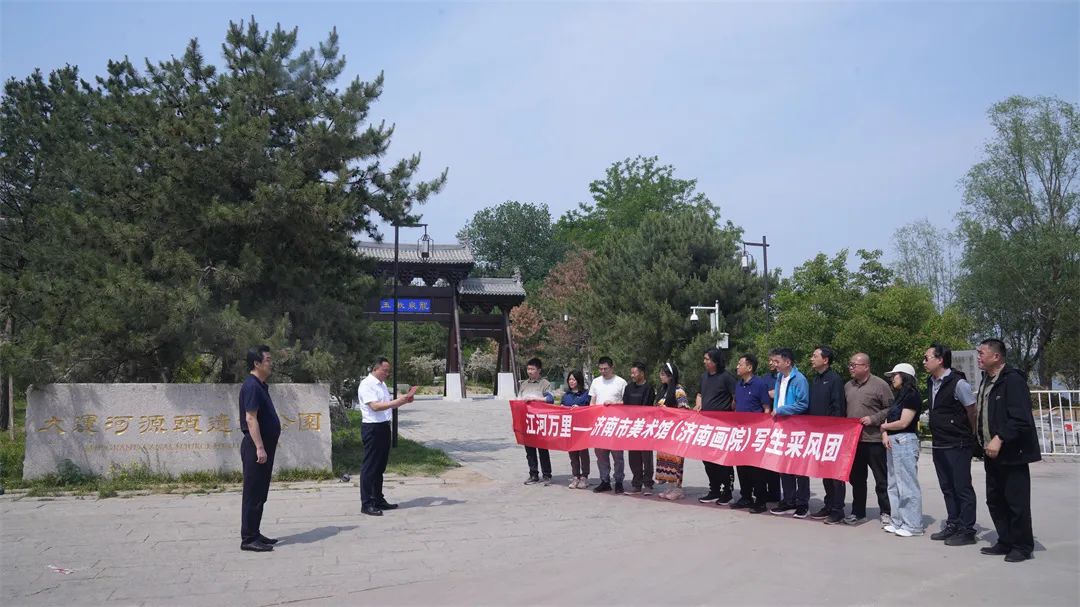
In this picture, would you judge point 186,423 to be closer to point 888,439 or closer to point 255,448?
point 255,448

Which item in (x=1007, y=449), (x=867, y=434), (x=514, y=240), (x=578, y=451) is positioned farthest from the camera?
(x=514, y=240)

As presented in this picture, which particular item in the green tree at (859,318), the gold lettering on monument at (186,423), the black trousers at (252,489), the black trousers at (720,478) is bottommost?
the black trousers at (720,478)

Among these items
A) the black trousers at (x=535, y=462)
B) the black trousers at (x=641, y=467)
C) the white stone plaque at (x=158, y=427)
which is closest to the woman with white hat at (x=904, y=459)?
the black trousers at (x=641, y=467)

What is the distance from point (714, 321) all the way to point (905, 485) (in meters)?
16.7

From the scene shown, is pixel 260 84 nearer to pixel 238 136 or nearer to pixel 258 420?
pixel 238 136

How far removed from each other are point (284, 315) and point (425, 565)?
6648 millimetres

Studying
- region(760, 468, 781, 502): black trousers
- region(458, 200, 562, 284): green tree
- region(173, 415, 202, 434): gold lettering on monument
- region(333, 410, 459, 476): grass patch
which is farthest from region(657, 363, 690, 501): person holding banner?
region(458, 200, 562, 284): green tree

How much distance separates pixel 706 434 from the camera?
8.52 metres

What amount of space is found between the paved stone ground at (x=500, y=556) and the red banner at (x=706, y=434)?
59 centimetres

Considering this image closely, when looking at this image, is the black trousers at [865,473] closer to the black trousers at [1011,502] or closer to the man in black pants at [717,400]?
the black trousers at [1011,502]

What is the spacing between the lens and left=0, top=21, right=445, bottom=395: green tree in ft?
34.9

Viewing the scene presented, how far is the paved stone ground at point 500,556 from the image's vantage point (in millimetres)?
5090

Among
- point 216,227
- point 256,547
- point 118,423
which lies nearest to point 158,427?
point 118,423

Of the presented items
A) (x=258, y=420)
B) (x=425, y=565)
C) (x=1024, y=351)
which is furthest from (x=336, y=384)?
(x=1024, y=351)
